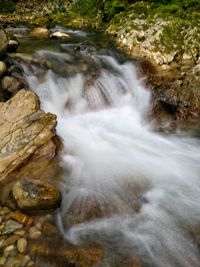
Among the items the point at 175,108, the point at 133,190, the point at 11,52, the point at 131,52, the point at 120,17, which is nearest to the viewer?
the point at 133,190

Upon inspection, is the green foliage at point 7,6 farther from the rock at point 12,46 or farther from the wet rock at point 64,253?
the wet rock at point 64,253

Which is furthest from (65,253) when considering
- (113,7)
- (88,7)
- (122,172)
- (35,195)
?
(88,7)

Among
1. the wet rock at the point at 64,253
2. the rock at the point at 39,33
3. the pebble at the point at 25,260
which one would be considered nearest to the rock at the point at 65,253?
the wet rock at the point at 64,253

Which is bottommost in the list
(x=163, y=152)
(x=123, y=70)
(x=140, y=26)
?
(x=163, y=152)

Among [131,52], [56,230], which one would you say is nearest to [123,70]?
[131,52]

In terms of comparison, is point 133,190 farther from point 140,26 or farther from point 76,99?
point 140,26

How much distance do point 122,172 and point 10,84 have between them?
374cm

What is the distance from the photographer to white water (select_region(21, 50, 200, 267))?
5.11 m

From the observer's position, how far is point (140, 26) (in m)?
14.1

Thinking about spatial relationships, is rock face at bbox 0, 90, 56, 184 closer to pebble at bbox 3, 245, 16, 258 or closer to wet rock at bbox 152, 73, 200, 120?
pebble at bbox 3, 245, 16, 258

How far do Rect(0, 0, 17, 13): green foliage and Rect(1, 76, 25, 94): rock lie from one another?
77.4ft

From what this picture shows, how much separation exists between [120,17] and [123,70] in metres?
7.25

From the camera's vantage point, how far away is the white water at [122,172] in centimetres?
511

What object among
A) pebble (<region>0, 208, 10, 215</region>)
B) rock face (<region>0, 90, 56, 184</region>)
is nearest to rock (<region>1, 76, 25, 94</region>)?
rock face (<region>0, 90, 56, 184</region>)
